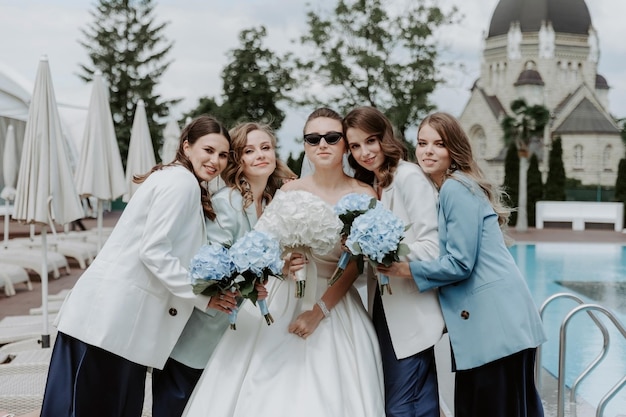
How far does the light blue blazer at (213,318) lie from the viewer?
3484 mm

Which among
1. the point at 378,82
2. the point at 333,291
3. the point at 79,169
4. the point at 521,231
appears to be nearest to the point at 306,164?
the point at 333,291

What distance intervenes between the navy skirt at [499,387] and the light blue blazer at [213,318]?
129cm

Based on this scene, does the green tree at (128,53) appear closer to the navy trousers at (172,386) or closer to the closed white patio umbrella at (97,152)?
the closed white patio umbrella at (97,152)

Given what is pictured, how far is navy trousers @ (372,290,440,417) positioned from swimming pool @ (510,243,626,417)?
2276 millimetres

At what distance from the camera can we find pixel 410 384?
331 centimetres

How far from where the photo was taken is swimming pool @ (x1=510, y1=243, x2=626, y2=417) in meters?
6.99

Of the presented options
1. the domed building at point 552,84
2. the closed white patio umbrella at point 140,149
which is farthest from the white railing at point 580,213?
the domed building at point 552,84

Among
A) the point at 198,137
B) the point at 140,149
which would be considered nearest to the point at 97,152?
the point at 140,149

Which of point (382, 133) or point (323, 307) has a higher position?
point (382, 133)

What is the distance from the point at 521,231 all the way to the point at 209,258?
94.3ft

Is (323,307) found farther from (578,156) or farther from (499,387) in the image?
(578,156)

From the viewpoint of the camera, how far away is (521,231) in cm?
2995

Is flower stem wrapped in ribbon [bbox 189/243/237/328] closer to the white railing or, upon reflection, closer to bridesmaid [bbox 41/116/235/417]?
bridesmaid [bbox 41/116/235/417]

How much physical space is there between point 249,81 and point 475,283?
40.2 m
